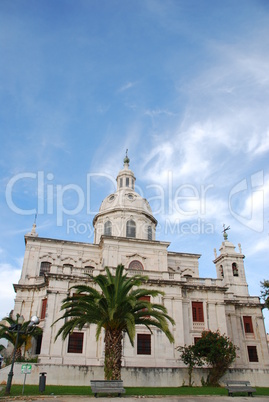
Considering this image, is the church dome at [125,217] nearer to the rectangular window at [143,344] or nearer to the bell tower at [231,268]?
the bell tower at [231,268]

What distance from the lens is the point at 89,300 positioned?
20609 mm

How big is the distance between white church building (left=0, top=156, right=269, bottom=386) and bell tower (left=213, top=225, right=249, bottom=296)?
12 centimetres

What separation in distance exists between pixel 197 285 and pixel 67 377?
1520 cm

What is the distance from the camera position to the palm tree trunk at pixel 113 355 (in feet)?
62.5

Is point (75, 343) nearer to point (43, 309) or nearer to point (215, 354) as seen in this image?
point (43, 309)

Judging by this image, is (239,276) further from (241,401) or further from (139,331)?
(241,401)

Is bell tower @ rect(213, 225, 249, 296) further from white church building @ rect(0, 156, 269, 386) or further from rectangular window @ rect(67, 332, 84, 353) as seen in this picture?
rectangular window @ rect(67, 332, 84, 353)

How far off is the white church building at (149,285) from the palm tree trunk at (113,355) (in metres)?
6.86

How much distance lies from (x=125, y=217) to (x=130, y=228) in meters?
1.48

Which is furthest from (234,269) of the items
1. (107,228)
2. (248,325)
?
(107,228)

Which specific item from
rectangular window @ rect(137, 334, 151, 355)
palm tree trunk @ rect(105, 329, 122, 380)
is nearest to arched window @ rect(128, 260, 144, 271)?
rectangular window @ rect(137, 334, 151, 355)

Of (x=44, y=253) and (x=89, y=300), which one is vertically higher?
(x=44, y=253)

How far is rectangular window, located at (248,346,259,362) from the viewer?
1434 inches

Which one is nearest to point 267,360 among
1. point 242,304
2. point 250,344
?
point 250,344
